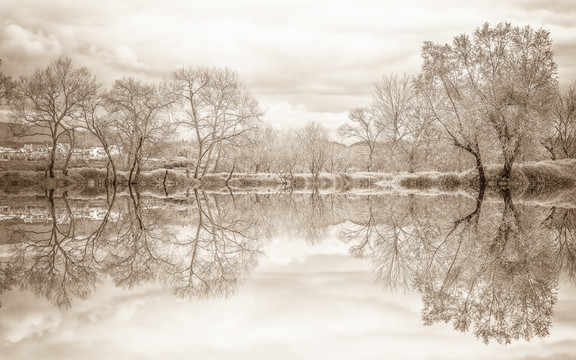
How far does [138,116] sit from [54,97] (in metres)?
7.24

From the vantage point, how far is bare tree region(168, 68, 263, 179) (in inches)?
1781

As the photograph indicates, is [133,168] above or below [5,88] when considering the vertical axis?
below

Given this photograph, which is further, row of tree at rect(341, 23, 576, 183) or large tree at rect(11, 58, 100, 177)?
large tree at rect(11, 58, 100, 177)

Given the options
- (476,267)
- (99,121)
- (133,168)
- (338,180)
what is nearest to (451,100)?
(338,180)

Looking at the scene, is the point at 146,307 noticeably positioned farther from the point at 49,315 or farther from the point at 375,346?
the point at 375,346

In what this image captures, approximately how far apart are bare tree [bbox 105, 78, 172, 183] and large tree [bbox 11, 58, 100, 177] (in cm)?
240

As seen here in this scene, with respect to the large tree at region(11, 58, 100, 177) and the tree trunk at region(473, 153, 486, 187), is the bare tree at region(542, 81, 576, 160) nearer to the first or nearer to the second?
the tree trunk at region(473, 153, 486, 187)

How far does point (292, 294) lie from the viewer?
5.89 meters

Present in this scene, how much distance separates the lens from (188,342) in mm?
4164

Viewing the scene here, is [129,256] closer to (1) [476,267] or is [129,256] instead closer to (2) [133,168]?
(1) [476,267]

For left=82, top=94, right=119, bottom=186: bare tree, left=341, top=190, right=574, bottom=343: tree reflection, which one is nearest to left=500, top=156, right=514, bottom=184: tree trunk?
left=341, top=190, right=574, bottom=343: tree reflection

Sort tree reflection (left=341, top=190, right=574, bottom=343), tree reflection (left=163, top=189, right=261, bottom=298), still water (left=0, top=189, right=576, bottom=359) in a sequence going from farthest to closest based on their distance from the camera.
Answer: tree reflection (left=163, top=189, right=261, bottom=298), tree reflection (left=341, top=190, right=574, bottom=343), still water (left=0, top=189, right=576, bottom=359)

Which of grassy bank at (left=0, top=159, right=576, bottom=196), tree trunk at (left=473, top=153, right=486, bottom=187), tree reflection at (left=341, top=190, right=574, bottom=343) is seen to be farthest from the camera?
grassy bank at (left=0, top=159, right=576, bottom=196)

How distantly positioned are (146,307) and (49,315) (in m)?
0.97
